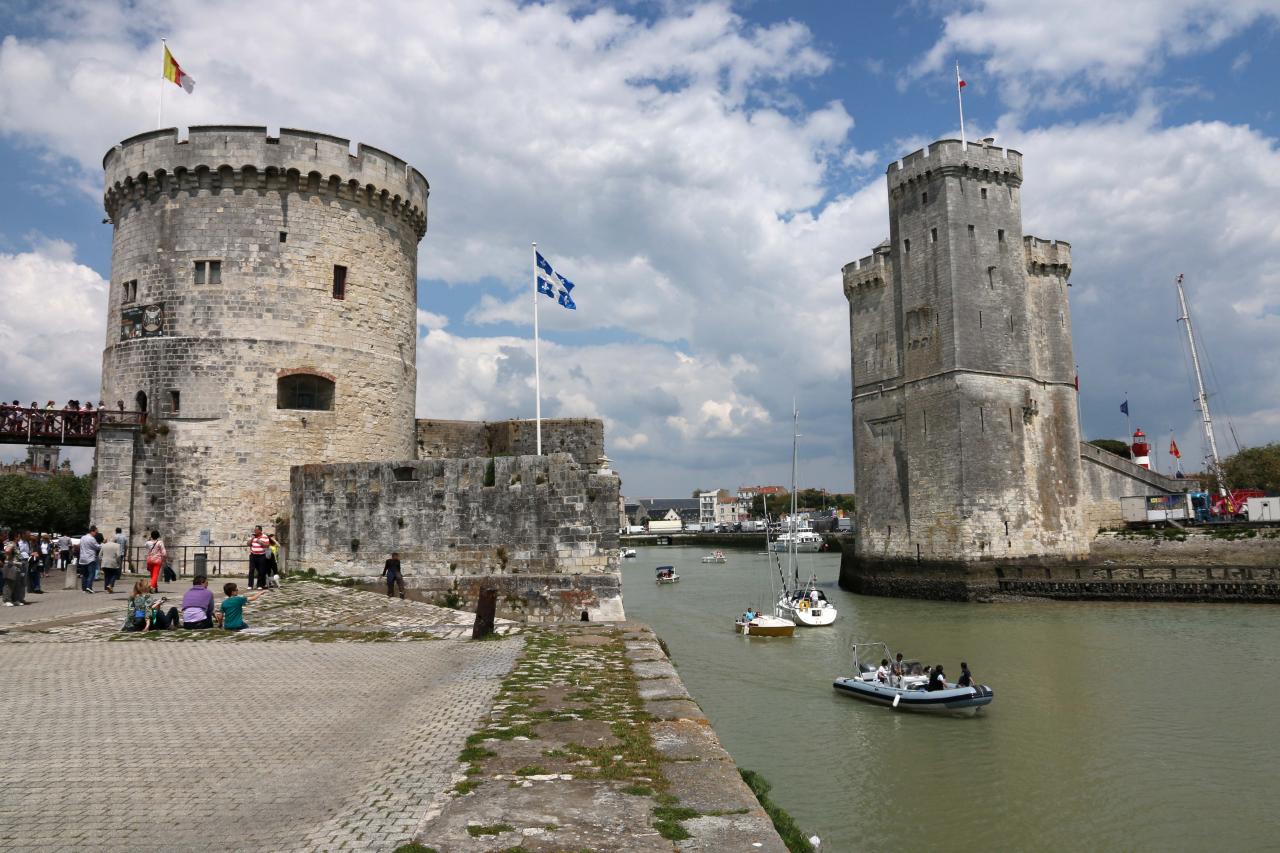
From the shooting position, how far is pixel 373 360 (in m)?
21.6

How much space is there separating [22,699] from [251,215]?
48.4ft

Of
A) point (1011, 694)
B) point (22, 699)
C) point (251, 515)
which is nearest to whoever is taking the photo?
point (22, 699)

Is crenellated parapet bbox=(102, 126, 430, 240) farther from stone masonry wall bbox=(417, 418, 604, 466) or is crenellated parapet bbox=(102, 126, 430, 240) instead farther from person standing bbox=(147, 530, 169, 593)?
person standing bbox=(147, 530, 169, 593)

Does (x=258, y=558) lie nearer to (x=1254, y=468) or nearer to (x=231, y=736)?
(x=231, y=736)

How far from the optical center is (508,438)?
23828 millimetres

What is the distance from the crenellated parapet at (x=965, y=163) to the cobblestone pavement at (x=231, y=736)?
35.3m

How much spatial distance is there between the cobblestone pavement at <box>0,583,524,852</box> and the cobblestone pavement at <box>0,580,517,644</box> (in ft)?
0.41

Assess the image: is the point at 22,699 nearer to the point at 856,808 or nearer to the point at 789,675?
the point at 856,808

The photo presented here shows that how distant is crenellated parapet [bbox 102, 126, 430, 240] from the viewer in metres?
20.0

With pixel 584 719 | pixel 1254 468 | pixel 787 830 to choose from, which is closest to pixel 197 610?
pixel 584 719

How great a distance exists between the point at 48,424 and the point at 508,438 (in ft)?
37.0

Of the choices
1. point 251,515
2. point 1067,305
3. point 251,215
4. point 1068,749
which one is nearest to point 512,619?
point 251,515

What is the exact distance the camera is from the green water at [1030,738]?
34.3ft

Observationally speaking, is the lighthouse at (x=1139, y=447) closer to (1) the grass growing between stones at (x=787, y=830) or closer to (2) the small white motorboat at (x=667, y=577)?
(2) the small white motorboat at (x=667, y=577)
